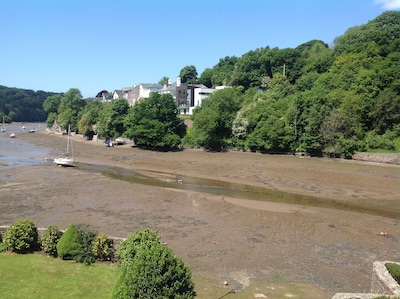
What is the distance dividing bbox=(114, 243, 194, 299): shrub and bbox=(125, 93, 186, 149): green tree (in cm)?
5678

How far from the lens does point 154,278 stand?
31.0ft

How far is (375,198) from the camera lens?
33.1 meters

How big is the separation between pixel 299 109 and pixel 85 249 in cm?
5108

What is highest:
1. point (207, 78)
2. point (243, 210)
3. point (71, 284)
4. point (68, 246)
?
point (207, 78)

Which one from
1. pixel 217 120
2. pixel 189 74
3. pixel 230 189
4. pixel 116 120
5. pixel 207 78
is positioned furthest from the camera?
pixel 189 74

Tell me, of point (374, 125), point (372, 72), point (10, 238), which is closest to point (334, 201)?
point (10, 238)

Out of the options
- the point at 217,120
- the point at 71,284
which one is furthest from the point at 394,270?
the point at 217,120

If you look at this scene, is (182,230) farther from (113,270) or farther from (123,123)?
(123,123)

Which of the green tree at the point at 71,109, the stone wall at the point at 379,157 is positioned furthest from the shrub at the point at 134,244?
the green tree at the point at 71,109

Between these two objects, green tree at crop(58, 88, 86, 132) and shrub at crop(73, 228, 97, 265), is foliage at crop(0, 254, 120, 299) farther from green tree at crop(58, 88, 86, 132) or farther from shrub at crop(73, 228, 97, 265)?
green tree at crop(58, 88, 86, 132)

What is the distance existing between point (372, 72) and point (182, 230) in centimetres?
4966

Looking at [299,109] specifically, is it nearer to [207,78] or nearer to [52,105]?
[207,78]

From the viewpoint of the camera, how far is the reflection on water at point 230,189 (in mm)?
30266

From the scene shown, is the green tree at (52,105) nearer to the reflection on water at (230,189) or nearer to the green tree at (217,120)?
the green tree at (217,120)
